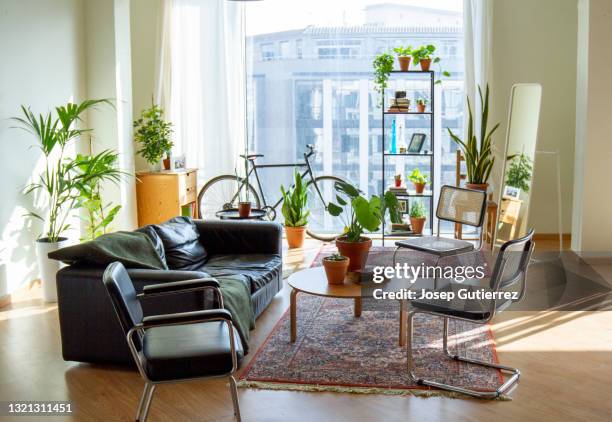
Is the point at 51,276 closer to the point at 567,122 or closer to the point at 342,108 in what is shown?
the point at 342,108

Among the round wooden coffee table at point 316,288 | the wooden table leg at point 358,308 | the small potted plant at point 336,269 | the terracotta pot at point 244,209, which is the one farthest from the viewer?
the terracotta pot at point 244,209

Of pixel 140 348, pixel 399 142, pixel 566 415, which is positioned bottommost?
pixel 566 415

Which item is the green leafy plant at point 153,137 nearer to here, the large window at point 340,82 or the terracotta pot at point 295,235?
the large window at point 340,82

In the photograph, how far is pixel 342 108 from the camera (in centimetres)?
847

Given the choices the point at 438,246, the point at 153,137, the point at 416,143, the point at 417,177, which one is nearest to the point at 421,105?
the point at 416,143

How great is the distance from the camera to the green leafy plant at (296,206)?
7812 mm

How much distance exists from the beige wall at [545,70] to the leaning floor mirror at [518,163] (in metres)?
0.81

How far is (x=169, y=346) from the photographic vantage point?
11.4ft

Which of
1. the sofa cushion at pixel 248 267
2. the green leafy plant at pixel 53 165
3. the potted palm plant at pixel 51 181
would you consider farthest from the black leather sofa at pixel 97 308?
the green leafy plant at pixel 53 165

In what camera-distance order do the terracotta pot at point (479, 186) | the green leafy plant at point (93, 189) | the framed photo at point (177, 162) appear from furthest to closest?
1. the framed photo at point (177, 162)
2. the terracotta pot at point (479, 186)
3. the green leafy plant at point (93, 189)

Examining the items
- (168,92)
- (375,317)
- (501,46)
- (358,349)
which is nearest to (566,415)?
(358,349)

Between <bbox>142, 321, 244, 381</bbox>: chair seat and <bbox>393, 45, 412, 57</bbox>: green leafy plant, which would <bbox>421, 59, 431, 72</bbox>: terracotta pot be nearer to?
<bbox>393, 45, 412, 57</bbox>: green leafy plant

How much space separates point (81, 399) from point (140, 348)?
73 cm

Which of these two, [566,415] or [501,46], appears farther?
[501,46]
